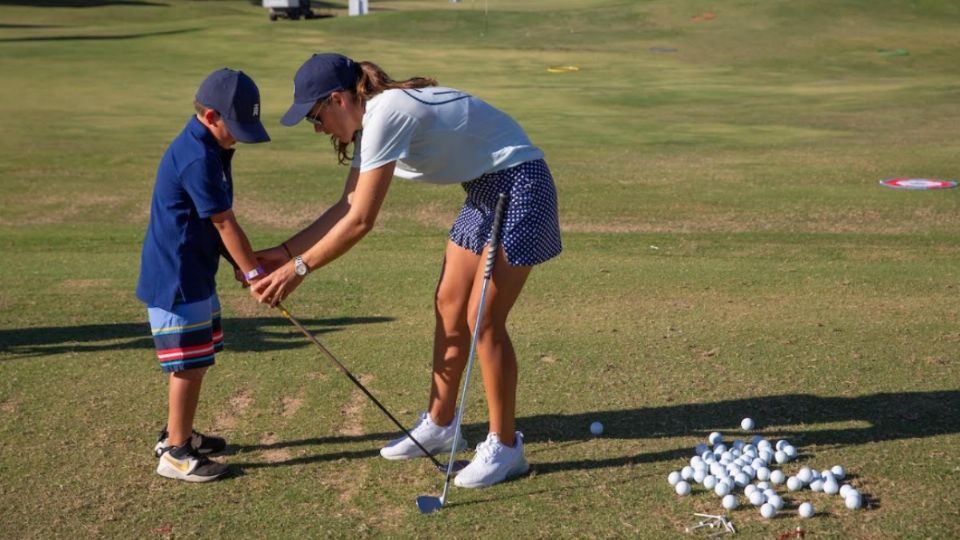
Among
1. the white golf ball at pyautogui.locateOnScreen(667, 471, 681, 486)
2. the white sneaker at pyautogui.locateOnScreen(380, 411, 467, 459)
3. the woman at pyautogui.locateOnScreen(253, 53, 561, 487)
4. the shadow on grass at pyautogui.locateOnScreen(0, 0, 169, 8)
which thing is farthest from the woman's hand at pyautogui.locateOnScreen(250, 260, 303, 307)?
the shadow on grass at pyautogui.locateOnScreen(0, 0, 169, 8)

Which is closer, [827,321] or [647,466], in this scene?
[647,466]

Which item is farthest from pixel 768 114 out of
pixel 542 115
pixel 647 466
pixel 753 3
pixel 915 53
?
pixel 753 3

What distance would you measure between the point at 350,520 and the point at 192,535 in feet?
2.06

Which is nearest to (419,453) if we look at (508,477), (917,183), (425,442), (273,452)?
(425,442)

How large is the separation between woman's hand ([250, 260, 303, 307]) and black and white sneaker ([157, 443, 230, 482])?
0.80 metres

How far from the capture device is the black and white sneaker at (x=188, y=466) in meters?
5.38

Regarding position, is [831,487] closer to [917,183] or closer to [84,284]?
[84,284]

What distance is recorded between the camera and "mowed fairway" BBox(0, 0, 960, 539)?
5148mm

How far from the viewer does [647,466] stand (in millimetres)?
5582

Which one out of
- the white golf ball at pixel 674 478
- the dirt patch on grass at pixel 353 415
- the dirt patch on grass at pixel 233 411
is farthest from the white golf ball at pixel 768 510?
the dirt patch on grass at pixel 233 411

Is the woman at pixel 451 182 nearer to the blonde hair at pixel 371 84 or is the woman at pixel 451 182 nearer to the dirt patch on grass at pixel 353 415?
the blonde hair at pixel 371 84

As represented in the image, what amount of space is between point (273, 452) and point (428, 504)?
1.07 m

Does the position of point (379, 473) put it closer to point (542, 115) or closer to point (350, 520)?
point (350, 520)

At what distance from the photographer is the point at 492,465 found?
17.5 feet
